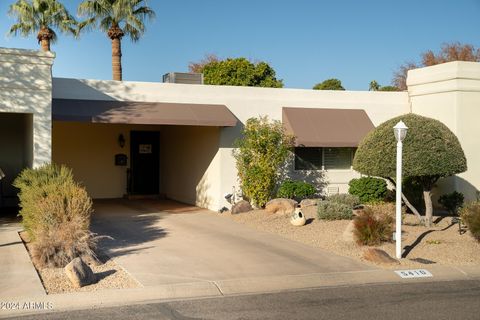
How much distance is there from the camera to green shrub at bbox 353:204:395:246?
11.7m

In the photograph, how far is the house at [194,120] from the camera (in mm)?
13586

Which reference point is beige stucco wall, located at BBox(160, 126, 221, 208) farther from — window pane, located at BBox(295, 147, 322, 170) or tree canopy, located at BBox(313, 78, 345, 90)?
tree canopy, located at BBox(313, 78, 345, 90)

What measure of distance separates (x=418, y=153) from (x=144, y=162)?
38.3ft

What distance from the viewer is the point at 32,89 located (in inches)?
528

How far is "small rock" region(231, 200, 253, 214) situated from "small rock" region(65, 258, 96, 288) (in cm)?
805

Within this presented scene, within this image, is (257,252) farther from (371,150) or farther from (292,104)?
(292,104)

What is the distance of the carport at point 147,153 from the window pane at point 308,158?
2.66 m

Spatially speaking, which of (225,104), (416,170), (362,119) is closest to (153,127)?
(225,104)

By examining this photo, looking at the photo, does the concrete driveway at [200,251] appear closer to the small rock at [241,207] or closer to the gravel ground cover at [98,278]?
the gravel ground cover at [98,278]

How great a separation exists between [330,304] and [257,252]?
3603mm

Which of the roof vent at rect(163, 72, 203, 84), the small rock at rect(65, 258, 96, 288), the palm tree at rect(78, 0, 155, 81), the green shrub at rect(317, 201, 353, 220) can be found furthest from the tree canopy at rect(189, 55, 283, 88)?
the small rock at rect(65, 258, 96, 288)

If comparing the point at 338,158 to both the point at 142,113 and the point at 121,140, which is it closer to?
the point at 142,113

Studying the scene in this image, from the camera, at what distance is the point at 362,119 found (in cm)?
1856

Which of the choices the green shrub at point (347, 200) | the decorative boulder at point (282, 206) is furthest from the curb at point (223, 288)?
the decorative boulder at point (282, 206)
